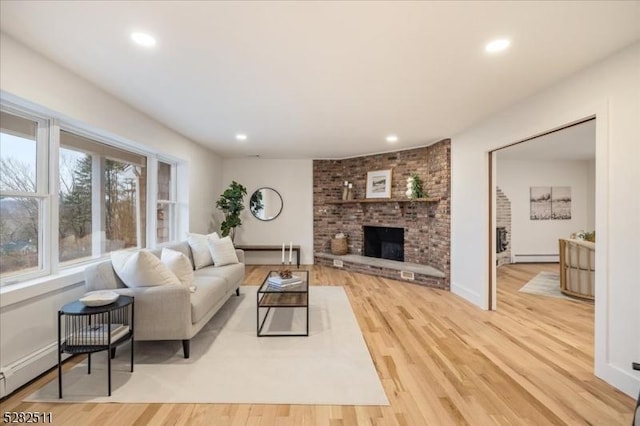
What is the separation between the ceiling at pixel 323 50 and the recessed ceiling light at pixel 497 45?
0.05 m

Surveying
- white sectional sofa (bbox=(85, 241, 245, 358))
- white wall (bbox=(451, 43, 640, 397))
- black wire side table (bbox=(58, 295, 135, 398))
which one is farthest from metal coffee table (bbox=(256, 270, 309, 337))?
white wall (bbox=(451, 43, 640, 397))

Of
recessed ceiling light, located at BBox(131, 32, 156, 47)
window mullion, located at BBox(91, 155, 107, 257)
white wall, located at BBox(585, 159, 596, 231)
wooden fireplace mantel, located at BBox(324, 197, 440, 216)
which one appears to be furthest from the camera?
white wall, located at BBox(585, 159, 596, 231)

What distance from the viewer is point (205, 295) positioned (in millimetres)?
2822

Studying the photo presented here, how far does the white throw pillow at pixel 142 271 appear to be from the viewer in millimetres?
2455

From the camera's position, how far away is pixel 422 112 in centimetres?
350

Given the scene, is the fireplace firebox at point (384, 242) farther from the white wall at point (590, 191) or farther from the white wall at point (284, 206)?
the white wall at point (590, 191)

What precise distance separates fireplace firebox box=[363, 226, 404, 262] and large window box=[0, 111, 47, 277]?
521cm

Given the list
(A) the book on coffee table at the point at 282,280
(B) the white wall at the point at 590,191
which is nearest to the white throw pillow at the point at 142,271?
(A) the book on coffee table at the point at 282,280

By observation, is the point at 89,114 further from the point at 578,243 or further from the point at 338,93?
the point at 578,243

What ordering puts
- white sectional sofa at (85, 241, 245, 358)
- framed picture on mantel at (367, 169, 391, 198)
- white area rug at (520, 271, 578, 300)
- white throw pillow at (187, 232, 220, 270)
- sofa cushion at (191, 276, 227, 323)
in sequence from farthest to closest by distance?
framed picture on mantel at (367, 169, 391, 198) → white area rug at (520, 271, 578, 300) → white throw pillow at (187, 232, 220, 270) → sofa cushion at (191, 276, 227, 323) → white sectional sofa at (85, 241, 245, 358)

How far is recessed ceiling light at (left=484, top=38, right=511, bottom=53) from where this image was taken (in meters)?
2.00

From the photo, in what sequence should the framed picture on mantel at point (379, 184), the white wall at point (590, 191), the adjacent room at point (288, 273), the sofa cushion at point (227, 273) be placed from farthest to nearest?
the white wall at point (590, 191) < the framed picture on mantel at point (379, 184) < the sofa cushion at point (227, 273) < the adjacent room at point (288, 273)

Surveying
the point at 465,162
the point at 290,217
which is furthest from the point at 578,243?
the point at 290,217

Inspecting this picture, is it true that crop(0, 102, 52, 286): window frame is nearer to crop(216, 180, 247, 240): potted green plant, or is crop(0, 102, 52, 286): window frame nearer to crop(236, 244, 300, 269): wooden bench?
crop(216, 180, 247, 240): potted green plant
